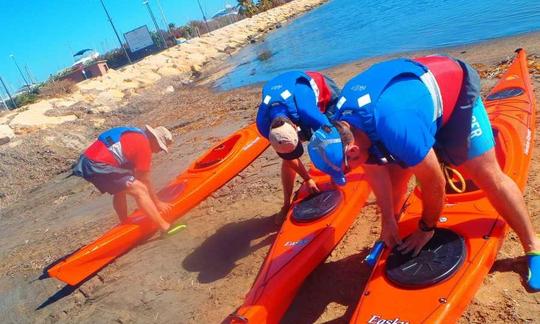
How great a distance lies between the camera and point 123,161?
5391mm

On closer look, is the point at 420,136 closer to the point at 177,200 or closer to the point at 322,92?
the point at 322,92

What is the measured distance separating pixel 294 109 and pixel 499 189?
196 centimetres

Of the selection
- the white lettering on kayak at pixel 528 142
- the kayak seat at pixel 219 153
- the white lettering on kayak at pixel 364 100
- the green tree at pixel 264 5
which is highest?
the green tree at pixel 264 5

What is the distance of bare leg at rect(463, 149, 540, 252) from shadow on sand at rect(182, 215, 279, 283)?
255cm

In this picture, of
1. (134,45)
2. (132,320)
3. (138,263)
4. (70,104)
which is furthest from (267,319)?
(134,45)

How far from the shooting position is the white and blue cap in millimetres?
2414

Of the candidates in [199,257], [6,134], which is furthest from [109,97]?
[199,257]

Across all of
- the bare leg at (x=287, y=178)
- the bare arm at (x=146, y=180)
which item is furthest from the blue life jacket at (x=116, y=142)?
the bare leg at (x=287, y=178)

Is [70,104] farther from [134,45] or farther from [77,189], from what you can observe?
[134,45]

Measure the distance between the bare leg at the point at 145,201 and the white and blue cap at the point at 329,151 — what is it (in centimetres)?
349

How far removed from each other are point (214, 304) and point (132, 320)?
0.95 m

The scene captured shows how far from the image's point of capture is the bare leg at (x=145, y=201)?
5.43m

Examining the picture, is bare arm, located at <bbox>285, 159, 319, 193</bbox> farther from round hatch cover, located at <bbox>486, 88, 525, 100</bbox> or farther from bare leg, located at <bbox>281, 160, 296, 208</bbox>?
round hatch cover, located at <bbox>486, 88, 525, 100</bbox>

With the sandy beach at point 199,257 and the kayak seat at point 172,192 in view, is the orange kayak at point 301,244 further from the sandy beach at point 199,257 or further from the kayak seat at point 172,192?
the kayak seat at point 172,192
